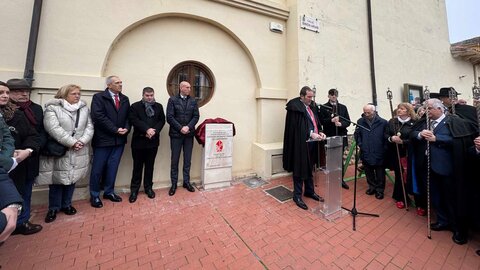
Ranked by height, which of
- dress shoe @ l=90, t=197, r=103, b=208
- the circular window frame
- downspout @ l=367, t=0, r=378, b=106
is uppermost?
downspout @ l=367, t=0, r=378, b=106

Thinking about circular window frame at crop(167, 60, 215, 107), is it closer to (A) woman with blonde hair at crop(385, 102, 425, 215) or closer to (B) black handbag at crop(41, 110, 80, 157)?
(B) black handbag at crop(41, 110, 80, 157)

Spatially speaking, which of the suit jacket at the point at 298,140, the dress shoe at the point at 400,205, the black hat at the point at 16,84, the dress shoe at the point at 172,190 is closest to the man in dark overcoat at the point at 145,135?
the dress shoe at the point at 172,190

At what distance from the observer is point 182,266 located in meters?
2.12

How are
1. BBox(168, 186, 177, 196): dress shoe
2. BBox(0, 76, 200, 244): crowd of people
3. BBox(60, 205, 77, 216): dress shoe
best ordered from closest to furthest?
BBox(0, 76, 200, 244): crowd of people < BBox(60, 205, 77, 216): dress shoe < BBox(168, 186, 177, 196): dress shoe

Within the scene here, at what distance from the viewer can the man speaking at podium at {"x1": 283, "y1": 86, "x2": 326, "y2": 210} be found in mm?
3451

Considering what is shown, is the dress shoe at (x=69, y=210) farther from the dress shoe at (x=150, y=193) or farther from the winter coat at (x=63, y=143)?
the dress shoe at (x=150, y=193)

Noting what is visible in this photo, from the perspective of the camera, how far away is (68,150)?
2945mm

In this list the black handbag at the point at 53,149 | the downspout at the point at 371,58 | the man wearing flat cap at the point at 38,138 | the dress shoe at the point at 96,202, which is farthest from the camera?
the downspout at the point at 371,58

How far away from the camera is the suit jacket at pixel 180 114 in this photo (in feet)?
12.3

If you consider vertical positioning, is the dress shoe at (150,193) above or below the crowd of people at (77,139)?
below

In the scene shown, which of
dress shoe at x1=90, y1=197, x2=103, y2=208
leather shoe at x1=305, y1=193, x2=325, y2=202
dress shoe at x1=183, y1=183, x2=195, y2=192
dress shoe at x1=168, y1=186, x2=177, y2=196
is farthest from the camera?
dress shoe at x1=183, y1=183, x2=195, y2=192

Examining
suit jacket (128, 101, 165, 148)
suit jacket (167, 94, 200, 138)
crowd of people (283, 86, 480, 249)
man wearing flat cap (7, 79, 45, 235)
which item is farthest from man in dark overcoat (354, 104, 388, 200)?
man wearing flat cap (7, 79, 45, 235)

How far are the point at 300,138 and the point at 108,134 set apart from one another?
125 inches

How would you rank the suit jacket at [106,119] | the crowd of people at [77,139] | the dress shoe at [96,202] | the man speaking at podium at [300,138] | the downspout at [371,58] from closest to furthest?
the crowd of people at [77,139], the suit jacket at [106,119], the dress shoe at [96,202], the man speaking at podium at [300,138], the downspout at [371,58]
